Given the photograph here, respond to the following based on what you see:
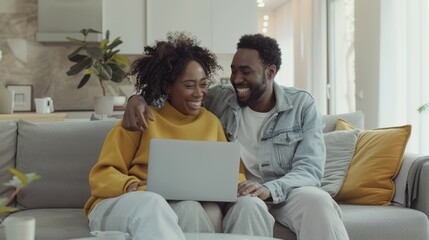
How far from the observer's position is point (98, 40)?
576 centimetres

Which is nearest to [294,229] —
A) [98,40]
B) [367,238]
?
[367,238]

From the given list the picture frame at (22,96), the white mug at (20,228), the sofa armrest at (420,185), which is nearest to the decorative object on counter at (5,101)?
the picture frame at (22,96)

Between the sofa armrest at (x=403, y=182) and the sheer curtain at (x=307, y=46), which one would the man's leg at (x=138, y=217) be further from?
the sheer curtain at (x=307, y=46)

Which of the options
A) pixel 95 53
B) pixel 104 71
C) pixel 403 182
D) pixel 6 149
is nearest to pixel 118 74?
pixel 104 71

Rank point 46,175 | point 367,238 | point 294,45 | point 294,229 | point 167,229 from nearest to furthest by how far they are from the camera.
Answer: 1. point 167,229
2. point 294,229
3. point 367,238
4. point 46,175
5. point 294,45

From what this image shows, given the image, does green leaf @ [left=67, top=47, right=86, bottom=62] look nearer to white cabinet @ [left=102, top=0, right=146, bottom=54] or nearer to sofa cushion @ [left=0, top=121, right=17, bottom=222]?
white cabinet @ [left=102, top=0, right=146, bottom=54]

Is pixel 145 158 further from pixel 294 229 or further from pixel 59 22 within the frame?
pixel 59 22

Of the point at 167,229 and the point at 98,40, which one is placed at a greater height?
the point at 98,40

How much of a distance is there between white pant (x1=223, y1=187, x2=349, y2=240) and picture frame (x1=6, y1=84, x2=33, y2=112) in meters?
4.07

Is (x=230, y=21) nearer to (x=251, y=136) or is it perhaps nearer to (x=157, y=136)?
A: (x=251, y=136)

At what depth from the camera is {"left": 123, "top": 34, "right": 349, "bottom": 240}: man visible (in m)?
2.32

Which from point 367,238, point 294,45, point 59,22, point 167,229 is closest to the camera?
point 167,229

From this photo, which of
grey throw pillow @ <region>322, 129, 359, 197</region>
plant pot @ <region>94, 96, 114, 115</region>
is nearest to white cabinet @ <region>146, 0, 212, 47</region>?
plant pot @ <region>94, 96, 114, 115</region>

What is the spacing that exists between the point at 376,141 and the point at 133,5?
11.9 feet
